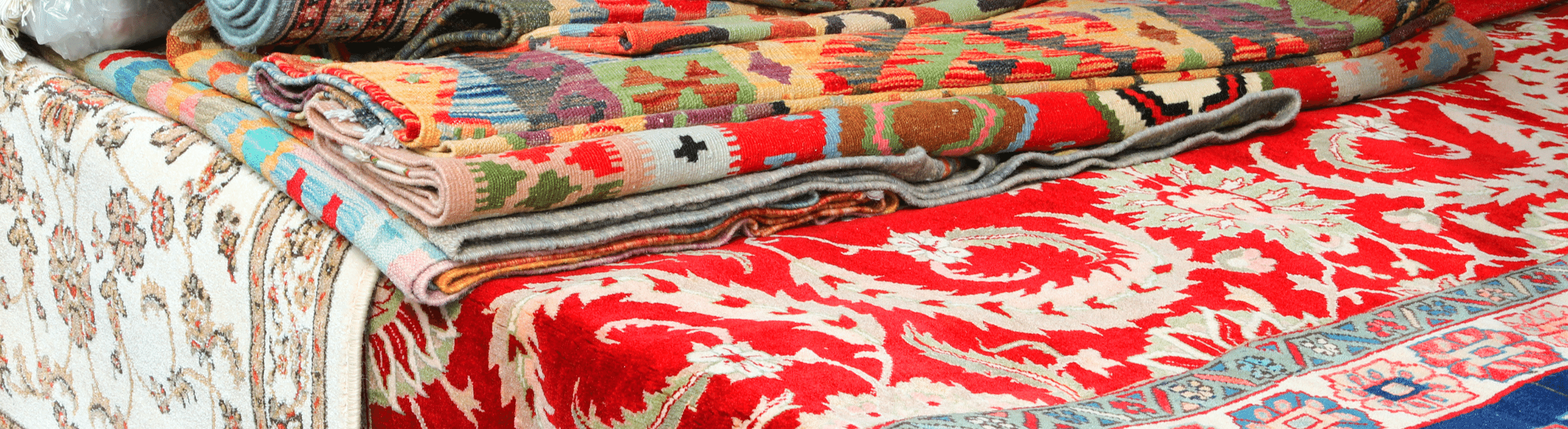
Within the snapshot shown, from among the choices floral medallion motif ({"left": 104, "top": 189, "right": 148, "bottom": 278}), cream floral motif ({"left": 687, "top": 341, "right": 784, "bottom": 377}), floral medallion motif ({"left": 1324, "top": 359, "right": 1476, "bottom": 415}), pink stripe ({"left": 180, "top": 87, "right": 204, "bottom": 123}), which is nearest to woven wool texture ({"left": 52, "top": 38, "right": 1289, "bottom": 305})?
pink stripe ({"left": 180, "top": 87, "right": 204, "bottom": 123})

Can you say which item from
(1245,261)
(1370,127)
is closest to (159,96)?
(1245,261)

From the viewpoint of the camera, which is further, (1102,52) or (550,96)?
(1102,52)

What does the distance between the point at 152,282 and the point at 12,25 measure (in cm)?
46

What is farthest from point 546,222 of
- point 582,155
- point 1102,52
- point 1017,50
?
point 1102,52

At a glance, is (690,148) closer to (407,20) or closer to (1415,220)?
(407,20)

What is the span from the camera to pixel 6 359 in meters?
1.42

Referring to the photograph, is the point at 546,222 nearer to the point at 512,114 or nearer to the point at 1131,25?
the point at 512,114

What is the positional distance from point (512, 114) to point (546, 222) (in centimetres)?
13

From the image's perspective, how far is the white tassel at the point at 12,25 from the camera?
1226 millimetres

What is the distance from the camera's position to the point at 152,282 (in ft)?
3.52

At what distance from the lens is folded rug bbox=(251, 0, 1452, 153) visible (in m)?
0.91

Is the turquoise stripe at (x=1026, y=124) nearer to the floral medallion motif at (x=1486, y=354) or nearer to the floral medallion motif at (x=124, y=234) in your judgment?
the floral medallion motif at (x=1486, y=354)

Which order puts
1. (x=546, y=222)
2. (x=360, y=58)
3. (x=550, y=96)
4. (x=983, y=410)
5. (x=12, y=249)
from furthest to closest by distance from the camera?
(x=12, y=249) → (x=360, y=58) → (x=550, y=96) → (x=546, y=222) → (x=983, y=410)

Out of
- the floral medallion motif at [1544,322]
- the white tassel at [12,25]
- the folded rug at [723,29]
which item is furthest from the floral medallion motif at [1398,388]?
the white tassel at [12,25]
